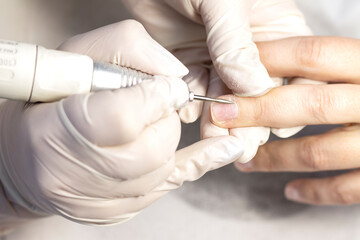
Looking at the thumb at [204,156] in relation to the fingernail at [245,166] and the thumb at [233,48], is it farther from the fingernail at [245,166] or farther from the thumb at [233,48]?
the fingernail at [245,166]

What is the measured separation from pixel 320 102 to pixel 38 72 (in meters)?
0.66

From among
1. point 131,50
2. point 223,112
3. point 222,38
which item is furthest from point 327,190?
point 131,50

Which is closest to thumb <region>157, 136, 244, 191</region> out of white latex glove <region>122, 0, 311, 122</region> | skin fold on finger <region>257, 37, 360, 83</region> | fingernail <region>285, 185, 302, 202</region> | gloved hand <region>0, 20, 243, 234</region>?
gloved hand <region>0, 20, 243, 234</region>

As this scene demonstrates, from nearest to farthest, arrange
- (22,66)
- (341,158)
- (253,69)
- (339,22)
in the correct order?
1. (22,66)
2. (253,69)
3. (341,158)
4. (339,22)

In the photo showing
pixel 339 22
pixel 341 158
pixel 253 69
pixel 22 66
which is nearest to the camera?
pixel 22 66

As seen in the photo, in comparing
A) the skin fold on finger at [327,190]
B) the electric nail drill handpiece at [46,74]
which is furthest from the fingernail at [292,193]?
the electric nail drill handpiece at [46,74]

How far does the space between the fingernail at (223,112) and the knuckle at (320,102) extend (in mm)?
181

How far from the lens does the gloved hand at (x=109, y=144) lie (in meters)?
0.75

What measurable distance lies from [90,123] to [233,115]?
0.38 meters

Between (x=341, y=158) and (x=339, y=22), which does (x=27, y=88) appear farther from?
(x=339, y=22)

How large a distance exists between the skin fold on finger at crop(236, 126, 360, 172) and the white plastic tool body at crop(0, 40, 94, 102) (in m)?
0.65

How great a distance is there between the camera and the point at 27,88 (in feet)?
2.37

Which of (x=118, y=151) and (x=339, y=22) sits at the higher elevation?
(x=339, y=22)

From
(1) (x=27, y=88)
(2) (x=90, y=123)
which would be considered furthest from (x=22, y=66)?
(2) (x=90, y=123)
